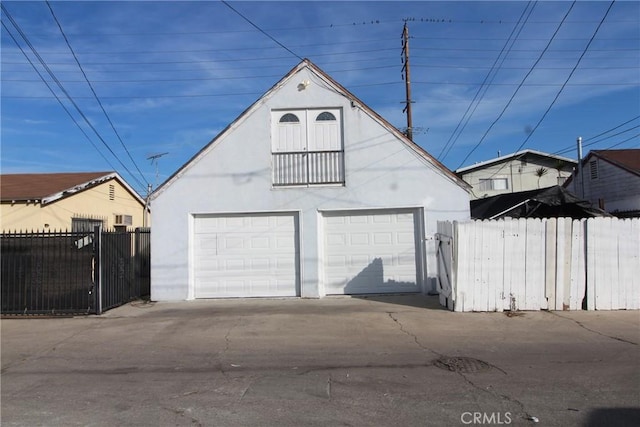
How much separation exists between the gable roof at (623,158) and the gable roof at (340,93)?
14383 millimetres

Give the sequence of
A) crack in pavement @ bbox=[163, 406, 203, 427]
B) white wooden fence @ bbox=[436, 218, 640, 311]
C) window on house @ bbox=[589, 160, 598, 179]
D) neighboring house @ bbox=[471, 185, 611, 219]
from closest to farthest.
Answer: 1. crack in pavement @ bbox=[163, 406, 203, 427]
2. white wooden fence @ bbox=[436, 218, 640, 311]
3. neighboring house @ bbox=[471, 185, 611, 219]
4. window on house @ bbox=[589, 160, 598, 179]

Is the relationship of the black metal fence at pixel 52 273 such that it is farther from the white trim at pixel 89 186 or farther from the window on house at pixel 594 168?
the window on house at pixel 594 168

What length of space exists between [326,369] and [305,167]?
747 cm

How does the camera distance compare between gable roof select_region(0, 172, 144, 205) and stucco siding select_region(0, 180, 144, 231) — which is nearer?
stucco siding select_region(0, 180, 144, 231)

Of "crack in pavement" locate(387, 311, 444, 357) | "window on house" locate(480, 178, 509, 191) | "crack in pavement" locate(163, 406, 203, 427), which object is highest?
"window on house" locate(480, 178, 509, 191)

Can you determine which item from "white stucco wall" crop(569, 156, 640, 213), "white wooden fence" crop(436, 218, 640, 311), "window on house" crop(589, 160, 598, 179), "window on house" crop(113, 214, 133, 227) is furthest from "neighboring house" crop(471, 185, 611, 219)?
"window on house" crop(113, 214, 133, 227)

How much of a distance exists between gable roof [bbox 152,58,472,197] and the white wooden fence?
2.90 meters

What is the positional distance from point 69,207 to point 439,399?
55.7 feet

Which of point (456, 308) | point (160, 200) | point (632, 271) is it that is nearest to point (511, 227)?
point (456, 308)

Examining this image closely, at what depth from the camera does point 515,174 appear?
33.7 metres

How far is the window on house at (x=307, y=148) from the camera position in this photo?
1313cm

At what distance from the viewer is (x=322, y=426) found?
15.1 ft

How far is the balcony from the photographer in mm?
13125

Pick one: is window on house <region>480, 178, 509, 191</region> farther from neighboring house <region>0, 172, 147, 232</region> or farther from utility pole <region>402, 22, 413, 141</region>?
neighboring house <region>0, 172, 147, 232</region>
